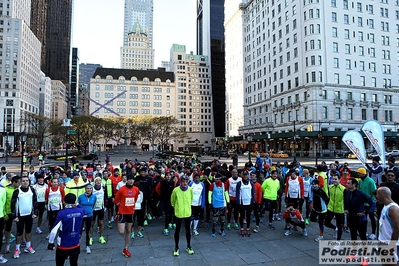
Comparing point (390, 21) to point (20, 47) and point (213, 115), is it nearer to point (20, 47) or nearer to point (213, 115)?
point (213, 115)

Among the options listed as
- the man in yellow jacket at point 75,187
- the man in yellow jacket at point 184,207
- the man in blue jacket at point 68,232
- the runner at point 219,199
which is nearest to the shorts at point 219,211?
the runner at point 219,199

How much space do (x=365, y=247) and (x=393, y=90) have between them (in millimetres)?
69547

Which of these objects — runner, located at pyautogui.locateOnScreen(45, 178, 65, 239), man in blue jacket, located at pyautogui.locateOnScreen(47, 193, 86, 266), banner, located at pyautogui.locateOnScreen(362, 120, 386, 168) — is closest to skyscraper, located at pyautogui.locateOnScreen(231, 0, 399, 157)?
banner, located at pyautogui.locateOnScreen(362, 120, 386, 168)

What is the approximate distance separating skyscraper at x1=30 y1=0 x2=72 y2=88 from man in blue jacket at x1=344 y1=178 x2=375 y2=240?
20105cm

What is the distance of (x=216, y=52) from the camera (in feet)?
407

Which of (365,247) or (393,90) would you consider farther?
(393,90)

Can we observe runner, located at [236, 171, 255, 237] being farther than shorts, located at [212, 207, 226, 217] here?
No

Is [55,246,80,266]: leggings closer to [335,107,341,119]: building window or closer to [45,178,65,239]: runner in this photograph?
[45,178,65,239]: runner

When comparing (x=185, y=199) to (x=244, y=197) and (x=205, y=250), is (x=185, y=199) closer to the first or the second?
(x=205, y=250)

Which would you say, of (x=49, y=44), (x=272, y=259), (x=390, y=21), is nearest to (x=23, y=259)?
(x=272, y=259)

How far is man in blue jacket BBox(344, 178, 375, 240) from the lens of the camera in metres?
6.56

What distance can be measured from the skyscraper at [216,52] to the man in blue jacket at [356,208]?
4429 inches

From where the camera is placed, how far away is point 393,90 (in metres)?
61.1

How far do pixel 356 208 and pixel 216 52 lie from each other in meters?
124
